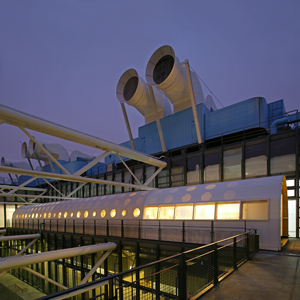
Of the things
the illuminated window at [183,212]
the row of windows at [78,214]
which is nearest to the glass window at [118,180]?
the row of windows at [78,214]

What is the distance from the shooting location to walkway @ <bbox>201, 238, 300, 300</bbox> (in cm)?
553

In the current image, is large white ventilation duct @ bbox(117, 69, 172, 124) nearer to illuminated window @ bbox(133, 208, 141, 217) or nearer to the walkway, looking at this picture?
illuminated window @ bbox(133, 208, 141, 217)

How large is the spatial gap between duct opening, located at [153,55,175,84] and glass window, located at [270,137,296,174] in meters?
13.2

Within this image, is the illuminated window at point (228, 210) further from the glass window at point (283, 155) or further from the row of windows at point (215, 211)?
the glass window at point (283, 155)

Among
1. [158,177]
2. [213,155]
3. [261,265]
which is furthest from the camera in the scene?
[158,177]

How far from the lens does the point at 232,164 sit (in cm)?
2041

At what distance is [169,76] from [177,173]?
34.1ft

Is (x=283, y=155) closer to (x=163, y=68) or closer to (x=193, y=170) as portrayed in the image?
(x=193, y=170)

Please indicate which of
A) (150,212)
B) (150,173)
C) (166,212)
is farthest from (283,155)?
(150,173)

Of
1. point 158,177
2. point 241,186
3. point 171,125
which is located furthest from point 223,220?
point 171,125

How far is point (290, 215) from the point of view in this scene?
16.4 meters

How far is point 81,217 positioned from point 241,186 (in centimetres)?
1743

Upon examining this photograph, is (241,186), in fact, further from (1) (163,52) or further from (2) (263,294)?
(1) (163,52)

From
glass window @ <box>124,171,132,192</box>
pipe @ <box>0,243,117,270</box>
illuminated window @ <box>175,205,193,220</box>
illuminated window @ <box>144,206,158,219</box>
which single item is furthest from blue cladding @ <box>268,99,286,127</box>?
pipe @ <box>0,243,117,270</box>
